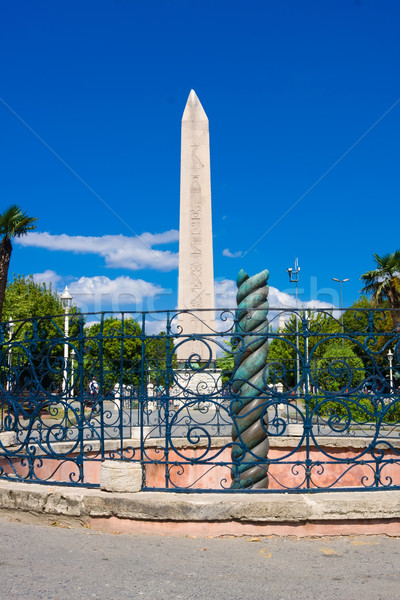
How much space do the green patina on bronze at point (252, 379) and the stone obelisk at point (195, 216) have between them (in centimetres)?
1155

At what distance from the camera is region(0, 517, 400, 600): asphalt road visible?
130 inches

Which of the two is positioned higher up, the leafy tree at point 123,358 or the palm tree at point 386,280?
the palm tree at point 386,280

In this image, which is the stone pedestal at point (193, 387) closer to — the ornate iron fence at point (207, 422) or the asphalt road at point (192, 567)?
the ornate iron fence at point (207, 422)

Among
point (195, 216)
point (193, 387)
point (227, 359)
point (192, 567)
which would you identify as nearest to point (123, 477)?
point (192, 567)

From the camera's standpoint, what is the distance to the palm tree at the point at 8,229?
71.3ft

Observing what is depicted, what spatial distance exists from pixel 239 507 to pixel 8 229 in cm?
2147

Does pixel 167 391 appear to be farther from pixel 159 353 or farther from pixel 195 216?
pixel 195 216

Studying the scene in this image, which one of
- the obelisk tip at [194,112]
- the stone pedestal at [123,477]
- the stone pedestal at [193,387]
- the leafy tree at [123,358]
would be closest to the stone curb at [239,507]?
the stone pedestal at [123,477]

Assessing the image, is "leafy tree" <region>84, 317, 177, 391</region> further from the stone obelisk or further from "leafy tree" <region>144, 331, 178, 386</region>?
the stone obelisk

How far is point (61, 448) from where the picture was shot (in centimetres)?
778

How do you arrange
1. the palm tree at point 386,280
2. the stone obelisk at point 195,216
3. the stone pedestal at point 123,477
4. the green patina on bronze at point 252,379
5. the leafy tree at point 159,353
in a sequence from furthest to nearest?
the palm tree at point 386,280 → the stone obelisk at point 195,216 → the green patina on bronze at point 252,379 → the leafy tree at point 159,353 → the stone pedestal at point 123,477

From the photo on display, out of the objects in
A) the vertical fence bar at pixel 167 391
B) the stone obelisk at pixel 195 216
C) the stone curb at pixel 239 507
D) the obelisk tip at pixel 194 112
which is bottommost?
the stone curb at pixel 239 507

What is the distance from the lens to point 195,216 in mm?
17625

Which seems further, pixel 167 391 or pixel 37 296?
pixel 37 296
